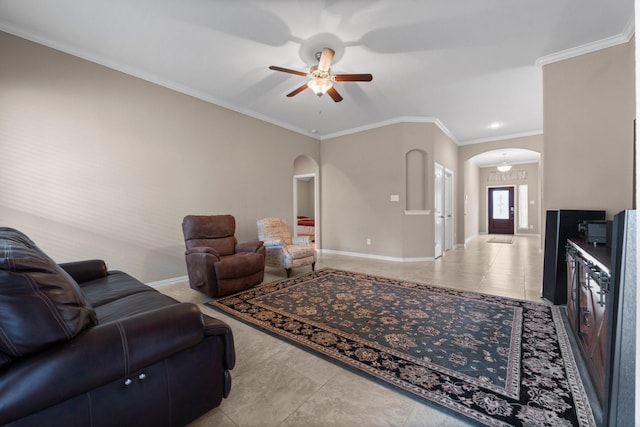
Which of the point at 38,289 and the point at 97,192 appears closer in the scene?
the point at 38,289

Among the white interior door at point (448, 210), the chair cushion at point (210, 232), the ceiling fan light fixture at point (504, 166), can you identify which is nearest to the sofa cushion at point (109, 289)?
the chair cushion at point (210, 232)

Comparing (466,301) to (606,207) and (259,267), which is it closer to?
(606,207)

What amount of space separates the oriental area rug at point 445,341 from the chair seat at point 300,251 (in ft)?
1.92

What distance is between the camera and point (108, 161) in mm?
3137

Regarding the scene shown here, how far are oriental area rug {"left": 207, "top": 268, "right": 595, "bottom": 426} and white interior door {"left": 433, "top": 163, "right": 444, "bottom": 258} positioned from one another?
2.45m

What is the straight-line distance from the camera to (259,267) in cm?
335

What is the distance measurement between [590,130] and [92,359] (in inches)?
172

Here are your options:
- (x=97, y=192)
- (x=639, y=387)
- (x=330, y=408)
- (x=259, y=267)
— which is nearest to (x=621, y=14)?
(x=639, y=387)

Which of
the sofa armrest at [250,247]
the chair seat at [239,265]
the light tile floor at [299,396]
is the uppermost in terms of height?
the sofa armrest at [250,247]

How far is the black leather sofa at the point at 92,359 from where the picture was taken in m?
0.86

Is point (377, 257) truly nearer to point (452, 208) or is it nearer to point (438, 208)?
point (438, 208)

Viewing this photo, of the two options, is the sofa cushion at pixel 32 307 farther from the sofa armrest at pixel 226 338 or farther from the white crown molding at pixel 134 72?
the white crown molding at pixel 134 72

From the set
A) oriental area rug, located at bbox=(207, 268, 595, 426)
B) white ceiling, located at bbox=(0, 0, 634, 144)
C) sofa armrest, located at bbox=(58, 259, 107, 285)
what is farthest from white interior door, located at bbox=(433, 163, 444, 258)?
sofa armrest, located at bbox=(58, 259, 107, 285)

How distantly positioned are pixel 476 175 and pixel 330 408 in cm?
1015
